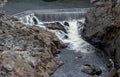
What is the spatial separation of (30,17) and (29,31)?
537 cm

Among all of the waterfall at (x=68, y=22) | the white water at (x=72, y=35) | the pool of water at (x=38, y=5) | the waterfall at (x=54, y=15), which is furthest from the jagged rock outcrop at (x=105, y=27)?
the pool of water at (x=38, y=5)

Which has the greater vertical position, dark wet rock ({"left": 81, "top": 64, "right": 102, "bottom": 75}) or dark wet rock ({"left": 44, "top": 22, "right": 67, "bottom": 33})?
dark wet rock ({"left": 44, "top": 22, "right": 67, "bottom": 33})

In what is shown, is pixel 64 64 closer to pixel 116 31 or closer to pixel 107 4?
pixel 116 31

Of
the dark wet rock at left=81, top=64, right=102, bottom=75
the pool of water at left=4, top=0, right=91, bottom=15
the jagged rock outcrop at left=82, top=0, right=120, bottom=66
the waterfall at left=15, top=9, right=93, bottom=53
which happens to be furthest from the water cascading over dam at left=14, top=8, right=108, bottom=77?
the pool of water at left=4, top=0, right=91, bottom=15

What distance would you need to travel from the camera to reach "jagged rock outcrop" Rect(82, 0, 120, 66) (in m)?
16.2

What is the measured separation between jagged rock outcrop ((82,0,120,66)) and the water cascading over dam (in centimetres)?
53

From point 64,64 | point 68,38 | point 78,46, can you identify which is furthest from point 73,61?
point 68,38

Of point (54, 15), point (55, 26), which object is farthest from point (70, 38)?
point (54, 15)

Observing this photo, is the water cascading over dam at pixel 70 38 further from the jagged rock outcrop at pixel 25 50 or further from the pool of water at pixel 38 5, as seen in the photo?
the pool of water at pixel 38 5

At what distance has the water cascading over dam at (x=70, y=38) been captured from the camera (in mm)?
15141

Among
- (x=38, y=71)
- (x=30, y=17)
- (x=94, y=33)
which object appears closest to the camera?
(x=38, y=71)

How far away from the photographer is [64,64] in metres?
15.6

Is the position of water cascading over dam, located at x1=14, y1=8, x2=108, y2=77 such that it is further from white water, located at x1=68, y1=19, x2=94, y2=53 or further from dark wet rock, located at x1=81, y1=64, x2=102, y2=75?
dark wet rock, located at x1=81, y1=64, x2=102, y2=75

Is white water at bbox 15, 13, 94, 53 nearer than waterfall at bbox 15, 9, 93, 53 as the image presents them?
Yes
